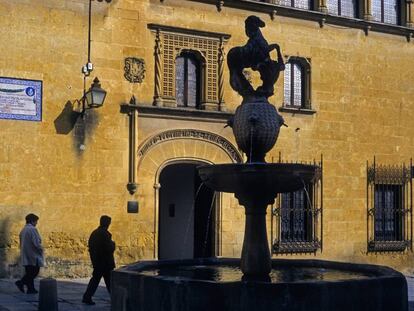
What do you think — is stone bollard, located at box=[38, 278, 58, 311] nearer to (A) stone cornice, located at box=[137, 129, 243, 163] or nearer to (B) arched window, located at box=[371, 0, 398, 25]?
(A) stone cornice, located at box=[137, 129, 243, 163]

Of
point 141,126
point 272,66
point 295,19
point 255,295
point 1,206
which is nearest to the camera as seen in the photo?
point 255,295

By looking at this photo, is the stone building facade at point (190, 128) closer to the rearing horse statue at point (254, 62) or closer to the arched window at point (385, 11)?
the arched window at point (385, 11)

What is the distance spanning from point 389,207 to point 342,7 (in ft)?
18.2

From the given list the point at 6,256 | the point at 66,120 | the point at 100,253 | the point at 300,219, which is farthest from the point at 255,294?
the point at 300,219

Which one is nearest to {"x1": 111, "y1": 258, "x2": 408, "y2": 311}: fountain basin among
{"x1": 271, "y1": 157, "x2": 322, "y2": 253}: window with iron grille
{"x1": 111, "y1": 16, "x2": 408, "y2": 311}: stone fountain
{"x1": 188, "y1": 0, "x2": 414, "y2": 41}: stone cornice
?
{"x1": 111, "y1": 16, "x2": 408, "y2": 311}: stone fountain

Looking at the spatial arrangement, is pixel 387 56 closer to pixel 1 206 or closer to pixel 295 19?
pixel 295 19

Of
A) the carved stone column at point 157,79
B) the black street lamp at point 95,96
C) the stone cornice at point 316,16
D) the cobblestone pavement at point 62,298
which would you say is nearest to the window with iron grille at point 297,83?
the stone cornice at point 316,16

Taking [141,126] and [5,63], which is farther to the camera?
[141,126]

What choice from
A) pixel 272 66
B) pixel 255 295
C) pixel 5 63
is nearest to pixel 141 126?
pixel 5 63

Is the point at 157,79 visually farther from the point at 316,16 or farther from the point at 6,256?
the point at 6,256

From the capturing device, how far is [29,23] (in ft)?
54.1

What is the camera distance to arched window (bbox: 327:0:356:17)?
2084 centimetres

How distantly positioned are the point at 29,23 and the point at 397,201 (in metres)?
11.0

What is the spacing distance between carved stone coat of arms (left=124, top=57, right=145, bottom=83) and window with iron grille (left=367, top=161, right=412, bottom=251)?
22.8ft
